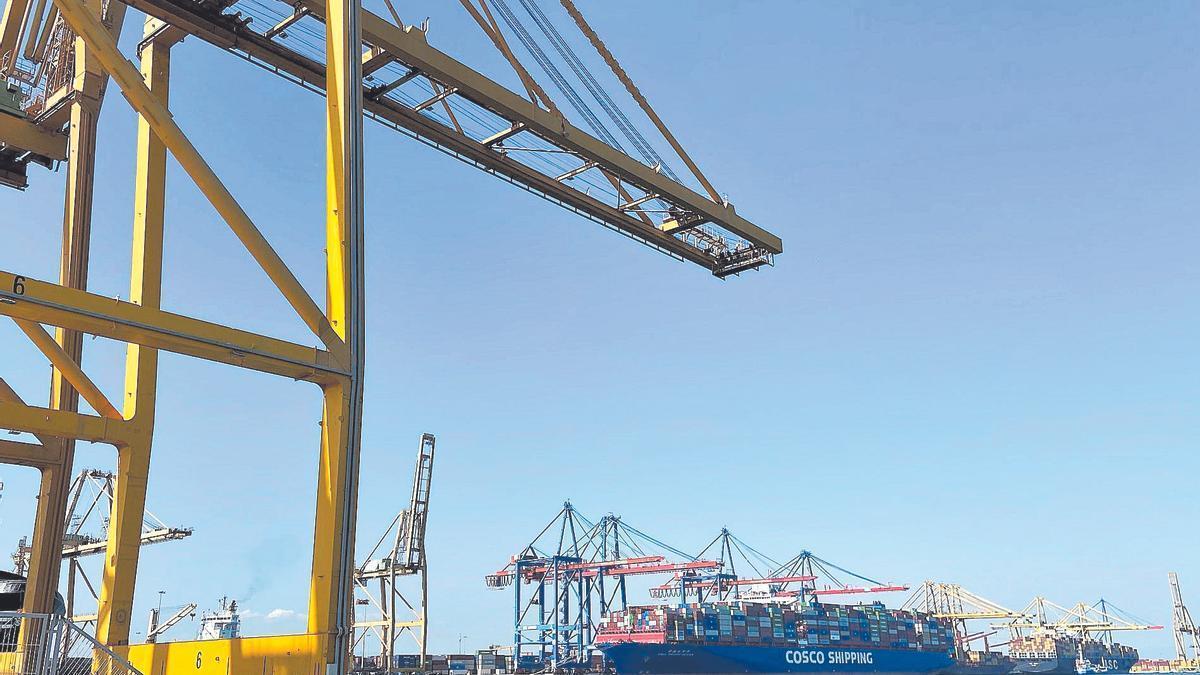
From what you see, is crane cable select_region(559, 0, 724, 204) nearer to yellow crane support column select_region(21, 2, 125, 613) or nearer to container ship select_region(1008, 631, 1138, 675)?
yellow crane support column select_region(21, 2, 125, 613)

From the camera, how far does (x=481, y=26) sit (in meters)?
17.5

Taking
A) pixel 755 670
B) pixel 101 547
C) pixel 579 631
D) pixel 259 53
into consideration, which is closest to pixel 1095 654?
pixel 755 670

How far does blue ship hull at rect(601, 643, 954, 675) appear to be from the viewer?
51.7 metres

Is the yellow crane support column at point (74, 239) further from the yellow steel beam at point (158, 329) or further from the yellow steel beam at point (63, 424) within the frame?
the yellow steel beam at point (158, 329)

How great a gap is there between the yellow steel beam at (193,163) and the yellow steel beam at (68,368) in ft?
11.5

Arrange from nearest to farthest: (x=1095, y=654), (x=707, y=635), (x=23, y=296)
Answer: (x=23, y=296) < (x=707, y=635) < (x=1095, y=654)

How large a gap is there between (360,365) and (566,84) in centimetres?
1191

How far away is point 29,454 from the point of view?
14273 millimetres

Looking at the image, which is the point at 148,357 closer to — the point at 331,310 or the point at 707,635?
the point at 331,310

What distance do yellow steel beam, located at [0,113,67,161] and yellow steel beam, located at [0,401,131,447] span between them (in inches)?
284

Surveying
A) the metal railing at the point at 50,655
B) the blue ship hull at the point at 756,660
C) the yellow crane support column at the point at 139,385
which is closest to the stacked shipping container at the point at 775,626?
the blue ship hull at the point at 756,660

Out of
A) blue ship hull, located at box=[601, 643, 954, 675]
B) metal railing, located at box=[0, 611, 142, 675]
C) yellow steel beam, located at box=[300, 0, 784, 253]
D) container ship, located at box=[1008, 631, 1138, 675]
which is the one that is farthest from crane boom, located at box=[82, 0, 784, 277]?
container ship, located at box=[1008, 631, 1138, 675]

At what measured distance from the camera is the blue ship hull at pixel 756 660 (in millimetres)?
51688

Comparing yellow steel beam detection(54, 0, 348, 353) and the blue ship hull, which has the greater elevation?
yellow steel beam detection(54, 0, 348, 353)
